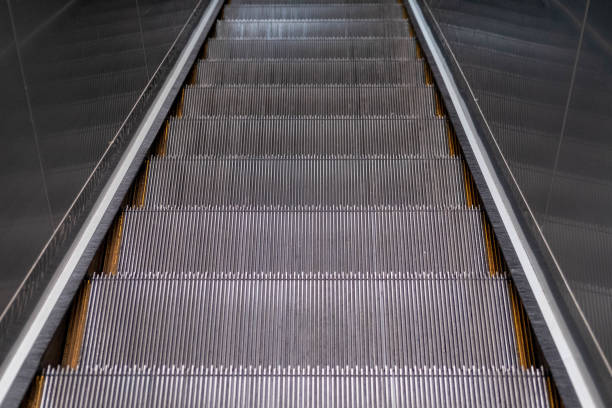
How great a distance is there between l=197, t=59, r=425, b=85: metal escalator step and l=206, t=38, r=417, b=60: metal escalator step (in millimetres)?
543

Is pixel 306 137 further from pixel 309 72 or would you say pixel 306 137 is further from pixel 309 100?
pixel 309 72

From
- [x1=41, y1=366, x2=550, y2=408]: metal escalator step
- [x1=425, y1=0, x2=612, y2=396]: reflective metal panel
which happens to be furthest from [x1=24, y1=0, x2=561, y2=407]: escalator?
[x1=425, y1=0, x2=612, y2=396]: reflective metal panel

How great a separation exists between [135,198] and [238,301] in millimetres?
1469

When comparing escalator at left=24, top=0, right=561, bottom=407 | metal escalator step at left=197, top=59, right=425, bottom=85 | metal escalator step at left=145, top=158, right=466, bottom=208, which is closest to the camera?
escalator at left=24, top=0, right=561, bottom=407

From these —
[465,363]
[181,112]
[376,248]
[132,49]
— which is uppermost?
[132,49]

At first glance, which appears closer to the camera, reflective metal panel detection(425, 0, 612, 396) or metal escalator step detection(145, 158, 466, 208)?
reflective metal panel detection(425, 0, 612, 396)

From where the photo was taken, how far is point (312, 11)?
899cm

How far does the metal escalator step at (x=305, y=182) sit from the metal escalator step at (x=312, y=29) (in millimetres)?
3508

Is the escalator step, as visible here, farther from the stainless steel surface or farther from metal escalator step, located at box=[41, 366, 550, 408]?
metal escalator step, located at box=[41, 366, 550, 408]

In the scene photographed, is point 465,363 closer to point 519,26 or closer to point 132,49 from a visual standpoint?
point 519,26

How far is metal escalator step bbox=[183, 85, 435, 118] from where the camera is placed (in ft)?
19.7

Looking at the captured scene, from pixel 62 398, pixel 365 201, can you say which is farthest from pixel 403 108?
pixel 62 398

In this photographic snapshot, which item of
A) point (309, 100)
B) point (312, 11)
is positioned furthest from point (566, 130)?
point (312, 11)

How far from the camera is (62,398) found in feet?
9.50
